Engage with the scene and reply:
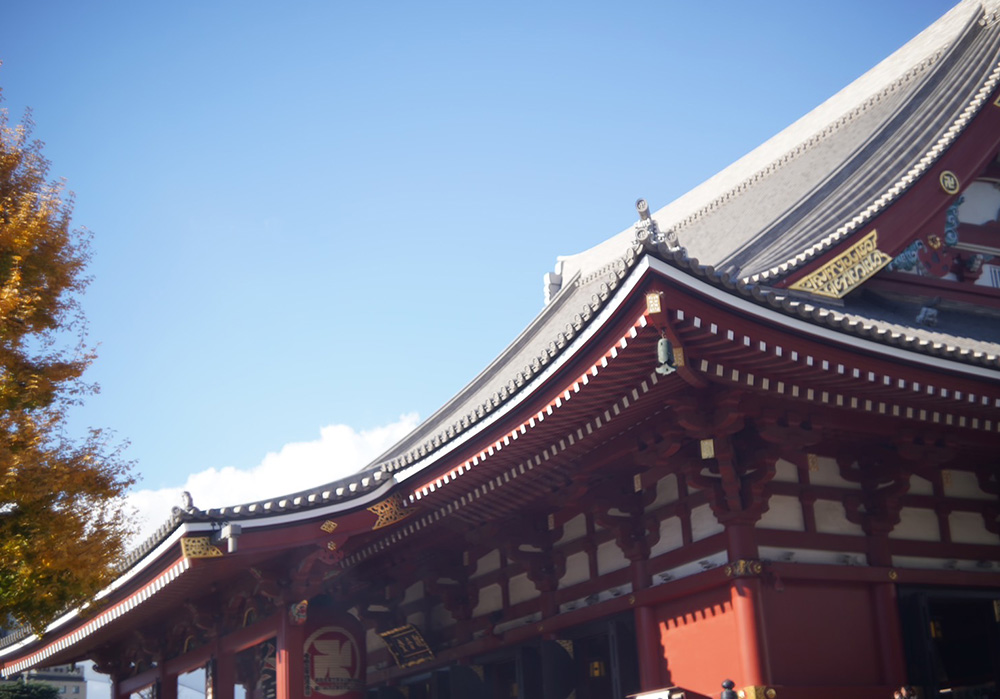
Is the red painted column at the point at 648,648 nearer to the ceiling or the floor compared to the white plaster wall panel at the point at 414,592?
nearer to the floor

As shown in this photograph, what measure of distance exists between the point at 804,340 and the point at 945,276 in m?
5.26

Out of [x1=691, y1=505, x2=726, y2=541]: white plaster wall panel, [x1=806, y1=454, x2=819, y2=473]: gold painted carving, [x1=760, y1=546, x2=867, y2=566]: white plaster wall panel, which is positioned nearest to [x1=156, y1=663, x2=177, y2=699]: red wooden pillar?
[x1=691, y1=505, x2=726, y2=541]: white plaster wall panel

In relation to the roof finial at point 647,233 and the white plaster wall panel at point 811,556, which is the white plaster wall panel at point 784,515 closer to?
the white plaster wall panel at point 811,556

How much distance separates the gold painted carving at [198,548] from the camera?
1233 centimetres

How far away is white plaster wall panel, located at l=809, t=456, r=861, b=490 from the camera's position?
11289mm

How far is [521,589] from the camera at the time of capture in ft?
46.0

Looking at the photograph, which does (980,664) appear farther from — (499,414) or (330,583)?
(330,583)

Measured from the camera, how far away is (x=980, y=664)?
13609 mm

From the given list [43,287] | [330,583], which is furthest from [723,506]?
[43,287]

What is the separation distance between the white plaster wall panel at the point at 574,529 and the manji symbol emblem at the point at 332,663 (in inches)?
151

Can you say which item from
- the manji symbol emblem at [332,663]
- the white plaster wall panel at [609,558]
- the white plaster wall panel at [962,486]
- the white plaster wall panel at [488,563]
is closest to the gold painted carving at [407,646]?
the manji symbol emblem at [332,663]

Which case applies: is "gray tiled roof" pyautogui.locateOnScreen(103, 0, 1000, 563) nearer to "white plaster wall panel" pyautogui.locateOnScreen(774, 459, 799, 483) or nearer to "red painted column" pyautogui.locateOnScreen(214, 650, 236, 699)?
"white plaster wall panel" pyautogui.locateOnScreen(774, 459, 799, 483)

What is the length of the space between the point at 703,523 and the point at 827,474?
5.47 feet

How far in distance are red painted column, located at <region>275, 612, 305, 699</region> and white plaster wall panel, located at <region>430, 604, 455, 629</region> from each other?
101 inches
